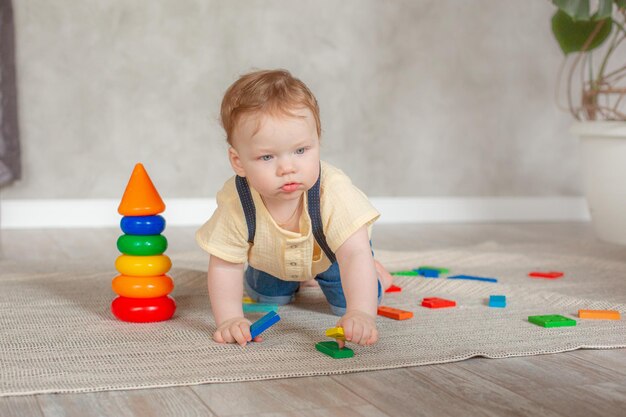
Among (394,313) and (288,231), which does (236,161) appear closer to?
(288,231)

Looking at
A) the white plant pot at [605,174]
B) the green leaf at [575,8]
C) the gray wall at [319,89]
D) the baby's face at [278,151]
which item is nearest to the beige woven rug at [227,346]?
the baby's face at [278,151]

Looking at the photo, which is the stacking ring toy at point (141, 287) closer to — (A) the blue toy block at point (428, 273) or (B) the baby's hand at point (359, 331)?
(B) the baby's hand at point (359, 331)

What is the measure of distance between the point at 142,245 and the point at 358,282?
14.3 inches

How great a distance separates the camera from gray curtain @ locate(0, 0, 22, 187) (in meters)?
2.60

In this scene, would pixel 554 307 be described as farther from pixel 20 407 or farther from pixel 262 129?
pixel 20 407

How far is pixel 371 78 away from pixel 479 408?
2198mm

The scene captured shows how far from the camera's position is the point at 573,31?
2.37 metres

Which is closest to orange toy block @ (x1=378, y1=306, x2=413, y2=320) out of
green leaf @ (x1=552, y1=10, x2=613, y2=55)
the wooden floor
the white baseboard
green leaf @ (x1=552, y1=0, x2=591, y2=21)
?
the wooden floor

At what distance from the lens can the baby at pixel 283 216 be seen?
3.84 feet

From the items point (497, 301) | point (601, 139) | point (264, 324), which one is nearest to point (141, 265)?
point (264, 324)

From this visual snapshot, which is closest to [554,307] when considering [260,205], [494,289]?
[494,289]

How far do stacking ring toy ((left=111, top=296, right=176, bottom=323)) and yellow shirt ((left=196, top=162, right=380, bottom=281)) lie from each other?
0.13 meters

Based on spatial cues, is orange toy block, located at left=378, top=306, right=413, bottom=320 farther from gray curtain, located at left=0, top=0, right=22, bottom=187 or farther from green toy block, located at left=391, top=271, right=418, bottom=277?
gray curtain, located at left=0, top=0, right=22, bottom=187

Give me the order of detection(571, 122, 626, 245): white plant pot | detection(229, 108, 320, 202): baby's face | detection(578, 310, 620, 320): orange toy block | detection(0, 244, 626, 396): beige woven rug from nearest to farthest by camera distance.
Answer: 1. detection(0, 244, 626, 396): beige woven rug
2. detection(229, 108, 320, 202): baby's face
3. detection(578, 310, 620, 320): orange toy block
4. detection(571, 122, 626, 245): white plant pot
